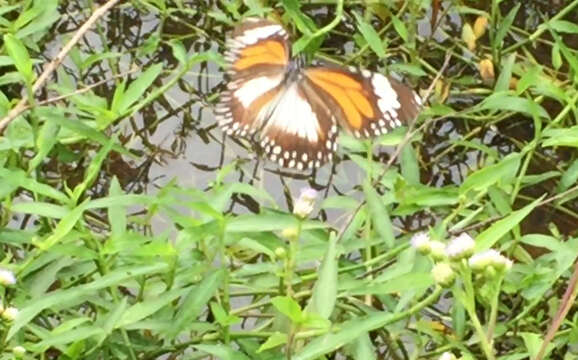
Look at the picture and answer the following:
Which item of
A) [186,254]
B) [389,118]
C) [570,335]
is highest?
[389,118]

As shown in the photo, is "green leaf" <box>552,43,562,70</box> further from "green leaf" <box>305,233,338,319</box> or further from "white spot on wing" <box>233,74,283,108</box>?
"green leaf" <box>305,233,338,319</box>

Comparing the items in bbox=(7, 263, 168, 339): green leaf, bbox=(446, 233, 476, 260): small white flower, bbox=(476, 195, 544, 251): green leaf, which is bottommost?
bbox=(7, 263, 168, 339): green leaf

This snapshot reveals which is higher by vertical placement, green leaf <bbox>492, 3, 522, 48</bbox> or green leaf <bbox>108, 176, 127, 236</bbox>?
green leaf <bbox>492, 3, 522, 48</bbox>

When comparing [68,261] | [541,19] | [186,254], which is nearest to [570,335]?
[186,254]

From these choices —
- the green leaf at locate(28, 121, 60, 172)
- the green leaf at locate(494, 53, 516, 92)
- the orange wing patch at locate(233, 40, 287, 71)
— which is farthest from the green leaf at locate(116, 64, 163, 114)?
the green leaf at locate(494, 53, 516, 92)

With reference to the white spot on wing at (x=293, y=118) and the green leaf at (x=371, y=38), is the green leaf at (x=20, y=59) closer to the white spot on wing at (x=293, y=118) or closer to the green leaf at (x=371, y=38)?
the white spot on wing at (x=293, y=118)

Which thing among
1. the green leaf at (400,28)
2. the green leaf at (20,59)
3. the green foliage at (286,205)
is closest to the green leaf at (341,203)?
the green foliage at (286,205)

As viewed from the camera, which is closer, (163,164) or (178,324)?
(178,324)

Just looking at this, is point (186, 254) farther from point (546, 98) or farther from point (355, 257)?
point (546, 98)
